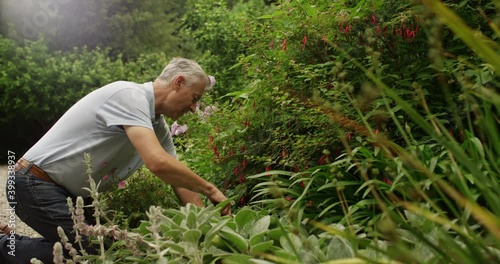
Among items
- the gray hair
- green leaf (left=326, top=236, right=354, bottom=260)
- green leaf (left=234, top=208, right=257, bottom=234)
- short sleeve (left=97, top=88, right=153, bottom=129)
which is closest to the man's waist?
short sleeve (left=97, top=88, right=153, bottom=129)

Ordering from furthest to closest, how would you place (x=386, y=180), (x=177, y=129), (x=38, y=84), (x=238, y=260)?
(x=38, y=84) → (x=177, y=129) → (x=386, y=180) → (x=238, y=260)

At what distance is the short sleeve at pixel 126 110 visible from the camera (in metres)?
3.42

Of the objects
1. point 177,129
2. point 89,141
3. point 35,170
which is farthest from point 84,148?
point 177,129

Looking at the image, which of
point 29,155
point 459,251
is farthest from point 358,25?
point 459,251

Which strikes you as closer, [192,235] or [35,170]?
[192,235]

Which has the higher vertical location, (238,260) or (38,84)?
(238,260)

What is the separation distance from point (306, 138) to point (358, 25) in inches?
29.0

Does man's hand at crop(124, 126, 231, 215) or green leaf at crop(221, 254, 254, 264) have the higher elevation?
man's hand at crop(124, 126, 231, 215)

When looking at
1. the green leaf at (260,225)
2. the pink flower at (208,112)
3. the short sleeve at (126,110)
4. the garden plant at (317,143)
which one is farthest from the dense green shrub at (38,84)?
the green leaf at (260,225)

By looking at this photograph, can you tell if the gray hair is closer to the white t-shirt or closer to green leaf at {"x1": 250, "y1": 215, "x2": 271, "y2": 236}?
the white t-shirt

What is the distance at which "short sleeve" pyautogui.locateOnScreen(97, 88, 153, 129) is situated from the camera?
134 inches

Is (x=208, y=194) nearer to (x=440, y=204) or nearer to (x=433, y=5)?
(x=440, y=204)

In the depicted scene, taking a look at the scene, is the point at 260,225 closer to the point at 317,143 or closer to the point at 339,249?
the point at 339,249

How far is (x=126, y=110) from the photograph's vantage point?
348 cm
